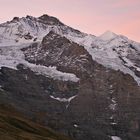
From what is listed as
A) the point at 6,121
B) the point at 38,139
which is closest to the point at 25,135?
the point at 38,139

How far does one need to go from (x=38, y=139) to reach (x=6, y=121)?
22.9 metres

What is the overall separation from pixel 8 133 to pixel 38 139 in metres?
9.87

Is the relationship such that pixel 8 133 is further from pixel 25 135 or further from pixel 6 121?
pixel 6 121

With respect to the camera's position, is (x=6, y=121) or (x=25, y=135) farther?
(x=6, y=121)

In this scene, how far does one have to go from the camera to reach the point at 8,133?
17225cm

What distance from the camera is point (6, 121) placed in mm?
198500

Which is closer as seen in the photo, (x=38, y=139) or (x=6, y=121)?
(x=38, y=139)

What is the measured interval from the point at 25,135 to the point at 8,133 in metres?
8.64

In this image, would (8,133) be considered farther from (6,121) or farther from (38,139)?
(6,121)

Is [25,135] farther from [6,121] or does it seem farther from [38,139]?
[6,121]

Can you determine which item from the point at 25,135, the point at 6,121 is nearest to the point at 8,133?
the point at 25,135

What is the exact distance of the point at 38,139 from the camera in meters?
178
